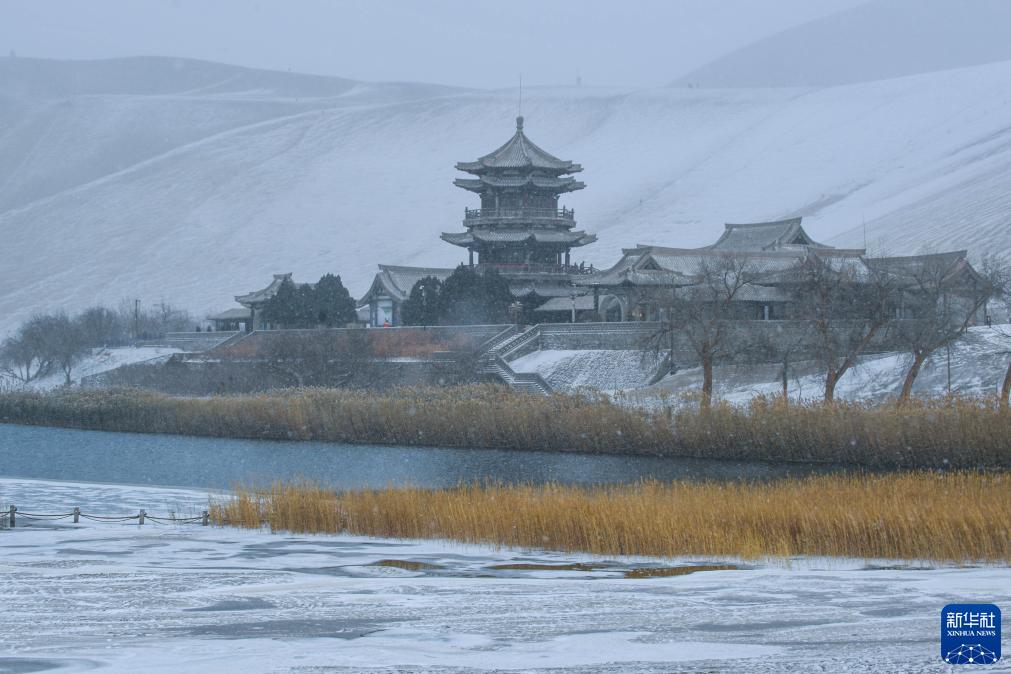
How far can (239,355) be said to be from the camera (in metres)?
51.8

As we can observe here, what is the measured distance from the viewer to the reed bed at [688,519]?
A: 14.9 m

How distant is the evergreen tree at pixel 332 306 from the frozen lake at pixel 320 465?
18.3 m

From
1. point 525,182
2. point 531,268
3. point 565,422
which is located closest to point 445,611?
point 565,422

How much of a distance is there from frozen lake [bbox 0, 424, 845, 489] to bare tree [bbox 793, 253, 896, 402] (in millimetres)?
6308

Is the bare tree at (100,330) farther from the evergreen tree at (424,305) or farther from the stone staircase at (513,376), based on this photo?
the stone staircase at (513,376)

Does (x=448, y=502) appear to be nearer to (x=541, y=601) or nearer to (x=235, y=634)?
(x=541, y=601)

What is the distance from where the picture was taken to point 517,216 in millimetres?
57594

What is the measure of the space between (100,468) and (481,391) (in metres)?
11.1

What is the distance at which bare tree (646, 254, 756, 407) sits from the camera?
3719 centimetres

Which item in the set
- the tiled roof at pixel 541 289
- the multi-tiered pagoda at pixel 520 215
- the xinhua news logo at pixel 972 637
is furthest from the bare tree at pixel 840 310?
the xinhua news logo at pixel 972 637

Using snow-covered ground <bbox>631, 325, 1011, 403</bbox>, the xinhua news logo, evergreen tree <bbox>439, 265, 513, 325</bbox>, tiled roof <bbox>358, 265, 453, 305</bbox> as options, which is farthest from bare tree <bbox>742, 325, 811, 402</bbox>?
the xinhua news logo

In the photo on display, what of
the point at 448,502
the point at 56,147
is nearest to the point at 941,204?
the point at 448,502

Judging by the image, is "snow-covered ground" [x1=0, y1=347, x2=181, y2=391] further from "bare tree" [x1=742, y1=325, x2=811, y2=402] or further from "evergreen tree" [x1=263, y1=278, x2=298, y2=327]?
"bare tree" [x1=742, y1=325, x2=811, y2=402]

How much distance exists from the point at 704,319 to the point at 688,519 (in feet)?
78.9
